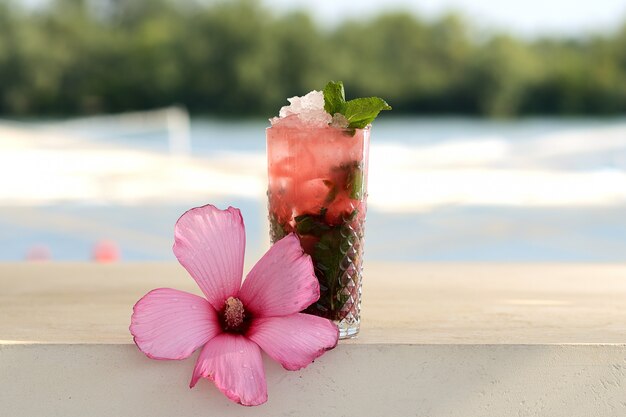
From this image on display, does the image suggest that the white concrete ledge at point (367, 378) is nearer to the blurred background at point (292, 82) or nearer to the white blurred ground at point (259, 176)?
the white blurred ground at point (259, 176)

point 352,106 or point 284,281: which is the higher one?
point 352,106

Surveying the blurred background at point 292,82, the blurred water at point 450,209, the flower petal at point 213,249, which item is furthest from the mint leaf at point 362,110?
the blurred background at point 292,82

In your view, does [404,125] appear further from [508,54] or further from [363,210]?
[363,210]

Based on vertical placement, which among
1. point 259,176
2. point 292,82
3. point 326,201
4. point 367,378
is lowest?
point 259,176

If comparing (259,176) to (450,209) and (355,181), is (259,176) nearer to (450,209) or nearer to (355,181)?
(450,209)

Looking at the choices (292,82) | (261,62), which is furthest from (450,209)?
(261,62)
